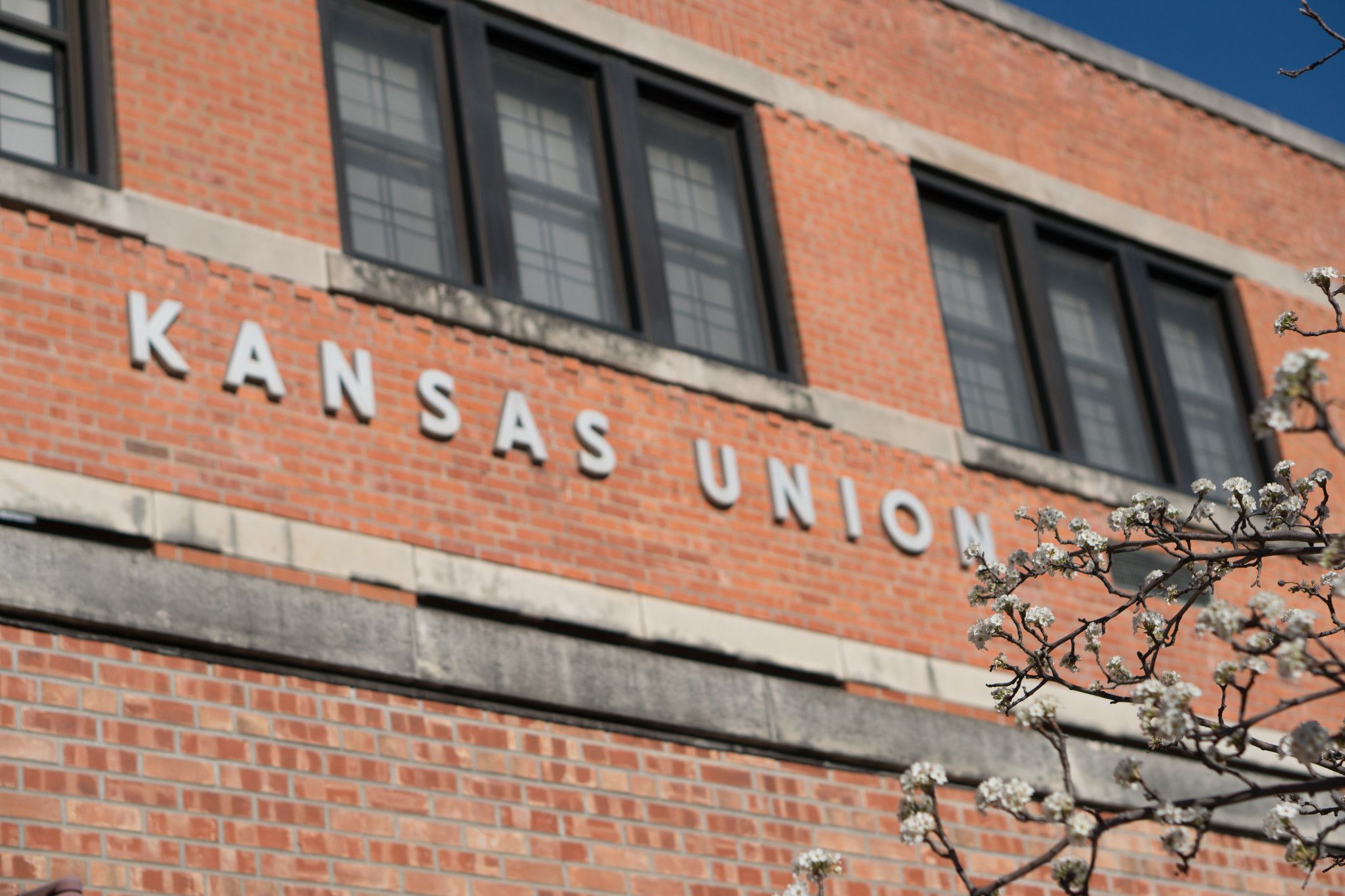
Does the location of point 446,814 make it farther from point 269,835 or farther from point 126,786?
point 126,786

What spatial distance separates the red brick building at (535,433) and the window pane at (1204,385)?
6.8 inches

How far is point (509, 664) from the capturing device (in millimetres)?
9328

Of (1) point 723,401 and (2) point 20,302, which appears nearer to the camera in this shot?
(2) point 20,302

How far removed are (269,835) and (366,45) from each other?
4740 mm

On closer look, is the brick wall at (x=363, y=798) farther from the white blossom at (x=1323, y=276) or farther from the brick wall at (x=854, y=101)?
the white blossom at (x=1323, y=276)

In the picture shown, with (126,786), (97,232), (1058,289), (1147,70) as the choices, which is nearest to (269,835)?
(126,786)

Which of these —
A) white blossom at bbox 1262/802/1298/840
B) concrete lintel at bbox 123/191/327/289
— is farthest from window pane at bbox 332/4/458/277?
white blossom at bbox 1262/802/1298/840

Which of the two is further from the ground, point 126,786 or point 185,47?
point 185,47

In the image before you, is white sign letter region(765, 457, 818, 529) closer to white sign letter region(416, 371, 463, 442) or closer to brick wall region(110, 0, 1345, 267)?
white sign letter region(416, 371, 463, 442)

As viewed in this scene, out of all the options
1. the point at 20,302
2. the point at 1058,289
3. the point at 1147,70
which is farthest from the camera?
the point at 1147,70

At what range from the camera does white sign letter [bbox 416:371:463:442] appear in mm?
9680

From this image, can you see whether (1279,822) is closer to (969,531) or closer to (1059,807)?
(1059,807)

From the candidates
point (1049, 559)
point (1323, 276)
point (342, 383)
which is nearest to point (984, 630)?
point (1049, 559)

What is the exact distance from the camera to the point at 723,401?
11.0m
